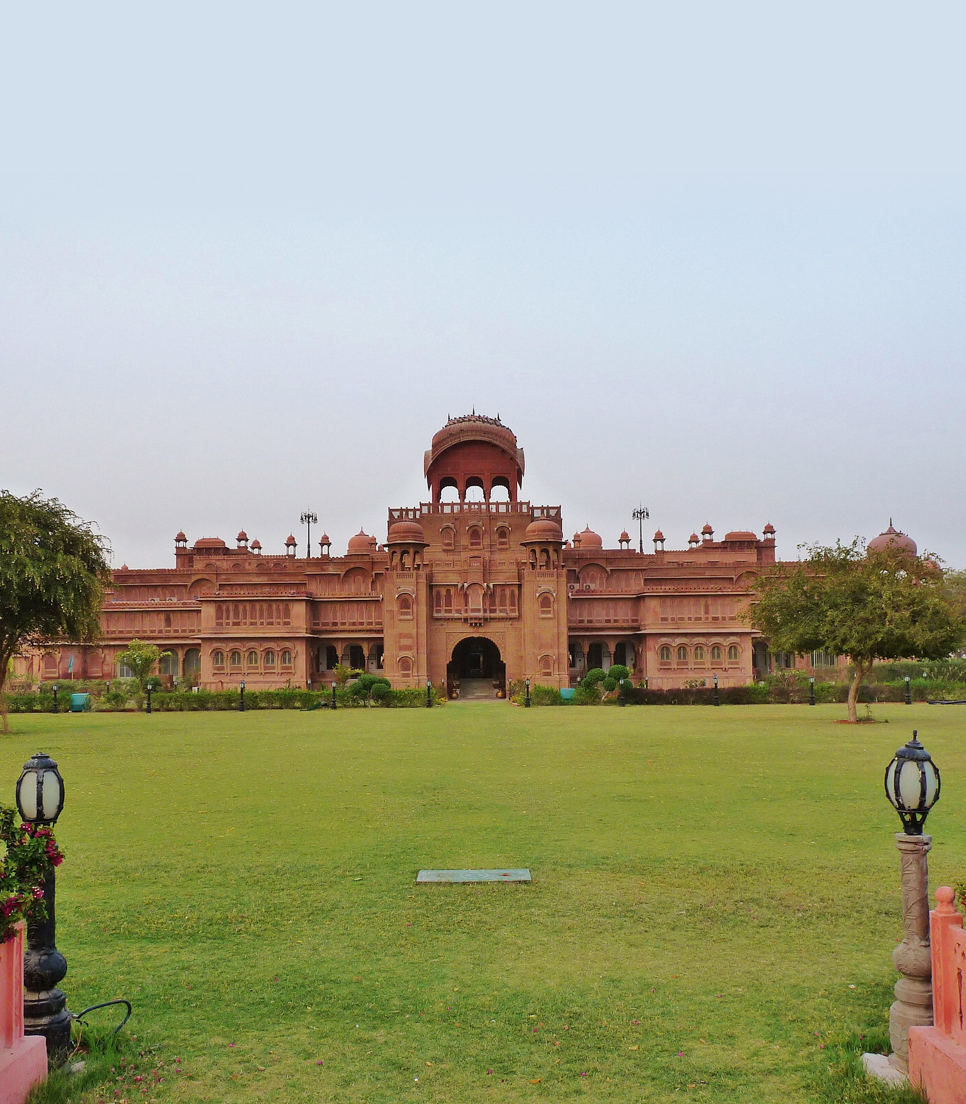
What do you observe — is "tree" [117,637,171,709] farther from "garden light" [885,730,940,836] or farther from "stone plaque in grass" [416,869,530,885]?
"garden light" [885,730,940,836]

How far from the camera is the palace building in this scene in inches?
2078

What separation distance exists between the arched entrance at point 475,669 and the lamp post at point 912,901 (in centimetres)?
4748

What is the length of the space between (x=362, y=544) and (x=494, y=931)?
2258 inches

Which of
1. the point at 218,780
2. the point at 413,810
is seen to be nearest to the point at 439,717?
the point at 218,780

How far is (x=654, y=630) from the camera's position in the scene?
54688 millimetres

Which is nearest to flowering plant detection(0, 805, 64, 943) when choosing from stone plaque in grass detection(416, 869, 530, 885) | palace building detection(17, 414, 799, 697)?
stone plaque in grass detection(416, 869, 530, 885)

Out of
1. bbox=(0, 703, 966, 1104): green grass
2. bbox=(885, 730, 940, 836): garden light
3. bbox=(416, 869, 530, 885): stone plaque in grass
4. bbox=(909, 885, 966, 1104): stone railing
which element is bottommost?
bbox=(0, 703, 966, 1104): green grass

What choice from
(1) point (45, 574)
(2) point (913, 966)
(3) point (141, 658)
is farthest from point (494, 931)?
Answer: (3) point (141, 658)

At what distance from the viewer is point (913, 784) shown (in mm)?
5684

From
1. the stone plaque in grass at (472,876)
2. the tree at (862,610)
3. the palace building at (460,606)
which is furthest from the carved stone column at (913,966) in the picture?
the palace building at (460,606)

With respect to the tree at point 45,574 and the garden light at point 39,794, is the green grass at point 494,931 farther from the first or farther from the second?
the tree at point 45,574

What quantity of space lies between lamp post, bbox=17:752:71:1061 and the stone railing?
189 inches

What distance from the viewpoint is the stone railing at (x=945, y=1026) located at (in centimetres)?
483

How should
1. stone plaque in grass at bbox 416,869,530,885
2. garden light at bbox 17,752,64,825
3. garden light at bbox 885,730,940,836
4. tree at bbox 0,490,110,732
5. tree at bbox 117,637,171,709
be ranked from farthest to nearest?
tree at bbox 117,637,171,709 < tree at bbox 0,490,110,732 < stone plaque in grass at bbox 416,869,530,885 < garden light at bbox 17,752,64,825 < garden light at bbox 885,730,940,836
